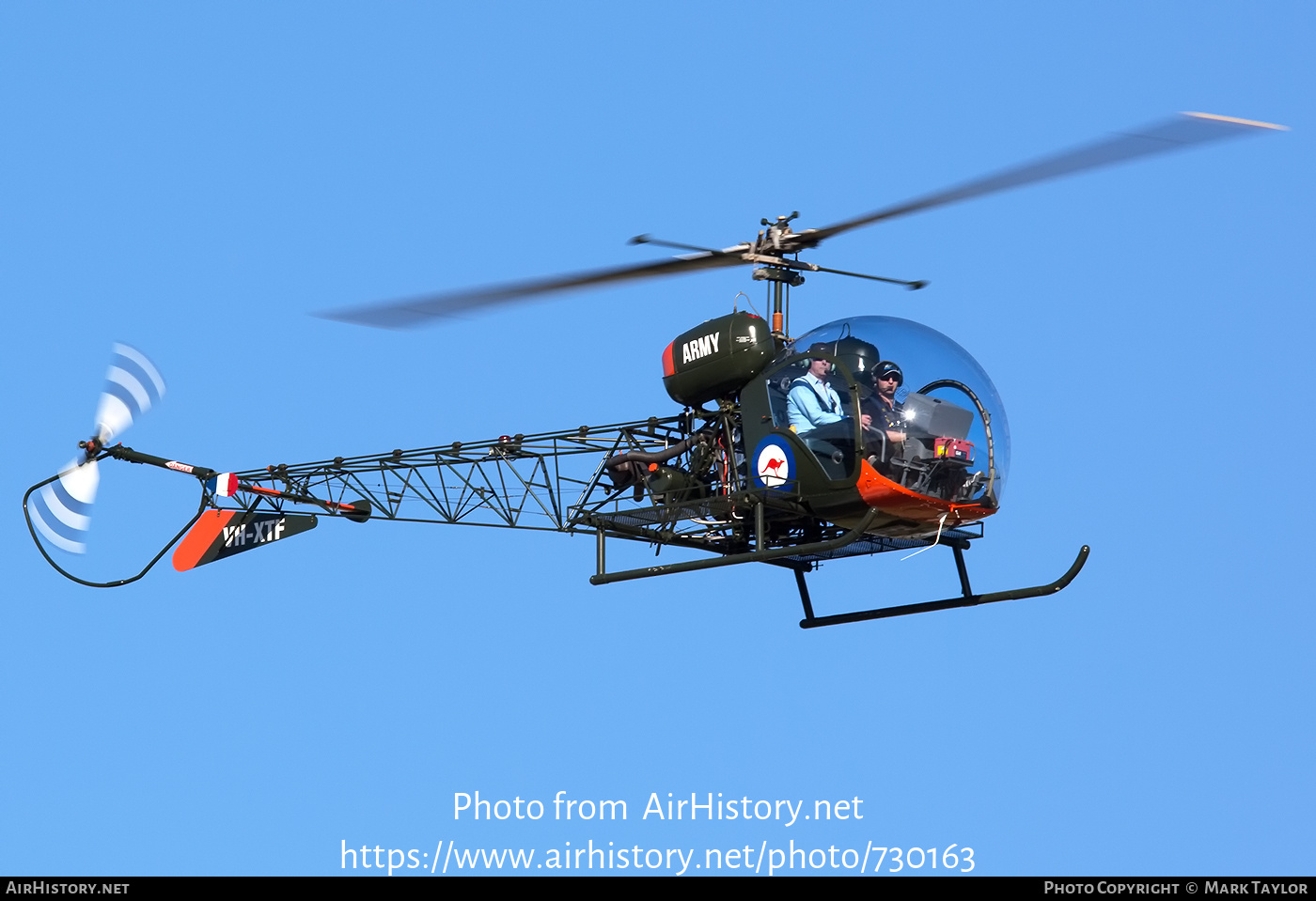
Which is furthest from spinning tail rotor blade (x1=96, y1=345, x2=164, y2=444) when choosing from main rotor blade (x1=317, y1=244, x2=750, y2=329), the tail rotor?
main rotor blade (x1=317, y1=244, x2=750, y2=329)

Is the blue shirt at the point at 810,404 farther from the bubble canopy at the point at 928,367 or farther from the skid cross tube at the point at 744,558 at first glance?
the skid cross tube at the point at 744,558

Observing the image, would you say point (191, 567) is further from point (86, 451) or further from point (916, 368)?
point (916, 368)

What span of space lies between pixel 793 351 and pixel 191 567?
988 centimetres

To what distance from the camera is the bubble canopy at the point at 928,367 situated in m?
20.1

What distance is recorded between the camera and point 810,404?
20438 mm

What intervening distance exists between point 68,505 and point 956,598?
12.5m

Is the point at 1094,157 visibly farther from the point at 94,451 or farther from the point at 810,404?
the point at 94,451

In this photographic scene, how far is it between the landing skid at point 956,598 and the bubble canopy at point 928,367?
3.49 ft

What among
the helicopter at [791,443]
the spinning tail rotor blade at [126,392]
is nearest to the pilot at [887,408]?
the helicopter at [791,443]

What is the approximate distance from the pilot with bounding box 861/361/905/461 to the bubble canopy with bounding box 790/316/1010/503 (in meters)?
0.05

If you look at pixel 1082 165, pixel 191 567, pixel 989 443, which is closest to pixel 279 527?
pixel 191 567

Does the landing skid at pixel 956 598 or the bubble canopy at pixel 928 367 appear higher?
the bubble canopy at pixel 928 367

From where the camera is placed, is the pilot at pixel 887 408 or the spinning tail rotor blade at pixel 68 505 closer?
the pilot at pixel 887 408

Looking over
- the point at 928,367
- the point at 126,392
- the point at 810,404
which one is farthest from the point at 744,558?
the point at 126,392
